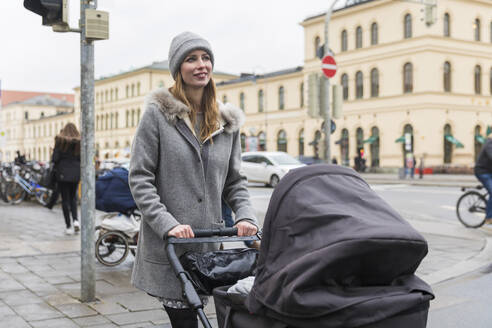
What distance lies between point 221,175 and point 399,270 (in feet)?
4.06

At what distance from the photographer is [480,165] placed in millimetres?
11203

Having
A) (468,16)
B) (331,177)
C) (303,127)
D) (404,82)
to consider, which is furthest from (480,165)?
(303,127)

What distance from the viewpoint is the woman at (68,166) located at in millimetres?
10484

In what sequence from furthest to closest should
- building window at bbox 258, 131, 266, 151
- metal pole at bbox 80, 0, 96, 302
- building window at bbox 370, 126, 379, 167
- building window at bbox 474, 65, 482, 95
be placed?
building window at bbox 258, 131, 266, 151
building window at bbox 370, 126, 379, 167
building window at bbox 474, 65, 482, 95
metal pole at bbox 80, 0, 96, 302

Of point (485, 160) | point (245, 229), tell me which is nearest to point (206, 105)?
point (245, 229)

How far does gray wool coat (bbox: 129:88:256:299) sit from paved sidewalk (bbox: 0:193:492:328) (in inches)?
86.4

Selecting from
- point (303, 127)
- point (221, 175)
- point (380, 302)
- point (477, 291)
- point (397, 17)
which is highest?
point (397, 17)

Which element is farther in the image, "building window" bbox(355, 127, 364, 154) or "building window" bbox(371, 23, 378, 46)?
"building window" bbox(355, 127, 364, 154)

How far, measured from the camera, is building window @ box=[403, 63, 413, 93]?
157 ft

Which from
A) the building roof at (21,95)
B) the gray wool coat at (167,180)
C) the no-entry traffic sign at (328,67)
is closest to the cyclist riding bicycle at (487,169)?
the no-entry traffic sign at (328,67)

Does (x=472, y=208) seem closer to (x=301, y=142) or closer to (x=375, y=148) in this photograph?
(x=375, y=148)

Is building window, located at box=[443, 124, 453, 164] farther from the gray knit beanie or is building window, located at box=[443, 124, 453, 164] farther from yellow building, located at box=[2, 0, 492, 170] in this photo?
the gray knit beanie

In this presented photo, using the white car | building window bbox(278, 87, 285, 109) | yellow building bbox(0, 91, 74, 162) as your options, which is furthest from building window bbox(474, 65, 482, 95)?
yellow building bbox(0, 91, 74, 162)

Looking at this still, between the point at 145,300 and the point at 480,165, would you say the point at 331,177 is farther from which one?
the point at 480,165
